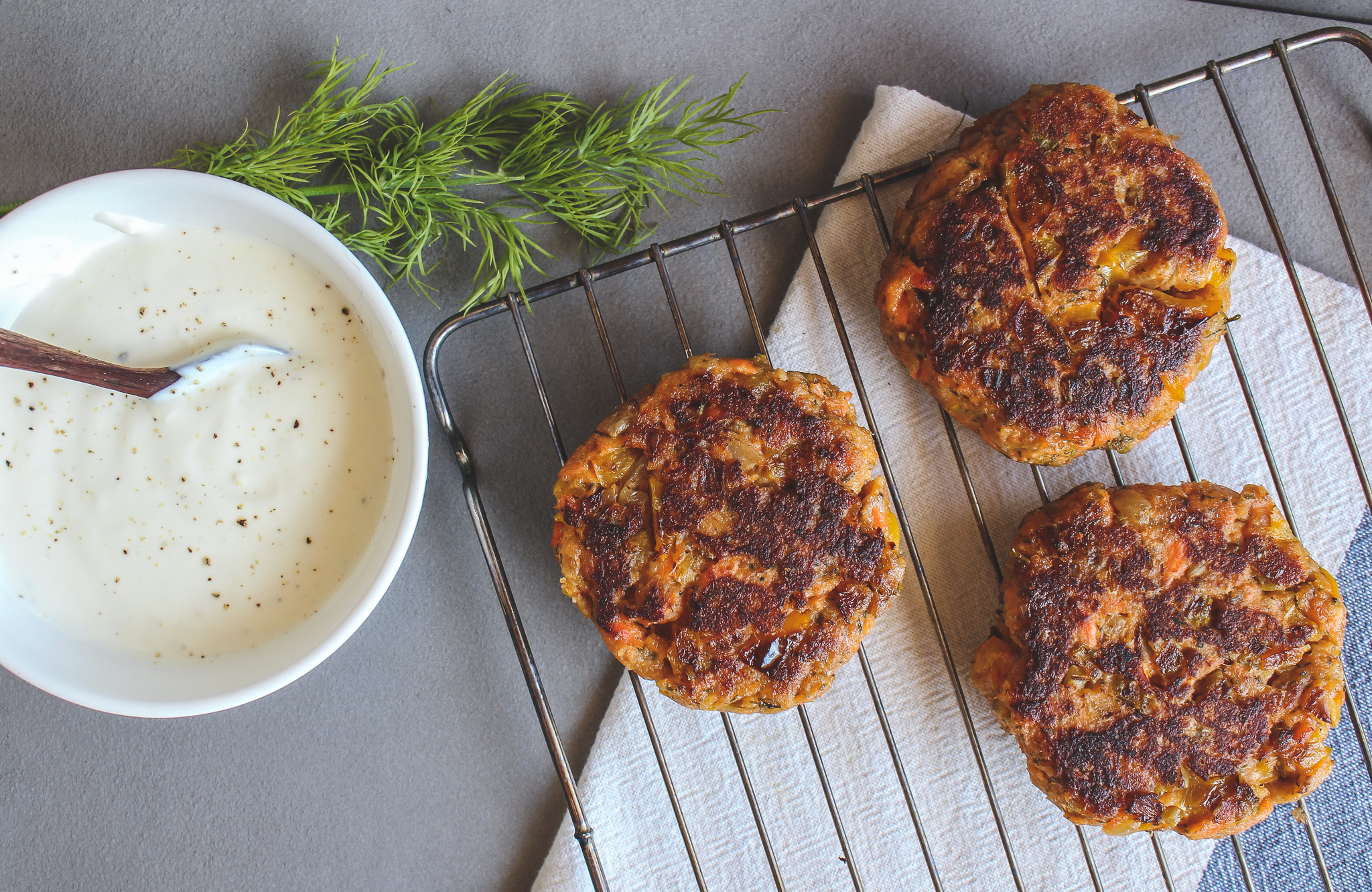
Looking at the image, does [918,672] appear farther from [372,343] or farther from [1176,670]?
[372,343]

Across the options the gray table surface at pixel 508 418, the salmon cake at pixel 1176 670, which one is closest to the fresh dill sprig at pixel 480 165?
the gray table surface at pixel 508 418

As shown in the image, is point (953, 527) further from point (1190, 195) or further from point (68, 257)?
point (68, 257)

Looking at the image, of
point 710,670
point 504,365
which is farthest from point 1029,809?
point 504,365

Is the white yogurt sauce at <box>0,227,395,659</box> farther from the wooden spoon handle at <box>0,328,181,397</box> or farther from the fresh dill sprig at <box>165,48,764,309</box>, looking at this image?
the fresh dill sprig at <box>165,48,764,309</box>

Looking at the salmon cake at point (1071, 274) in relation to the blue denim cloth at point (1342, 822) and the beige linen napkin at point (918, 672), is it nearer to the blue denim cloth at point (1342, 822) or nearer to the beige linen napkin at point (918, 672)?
the beige linen napkin at point (918, 672)

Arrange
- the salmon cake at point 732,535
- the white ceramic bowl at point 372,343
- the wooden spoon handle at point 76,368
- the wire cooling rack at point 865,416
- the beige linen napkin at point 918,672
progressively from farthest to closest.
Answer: the beige linen napkin at point 918,672 < the wire cooling rack at point 865,416 < the salmon cake at point 732,535 < the white ceramic bowl at point 372,343 < the wooden spoon handle at point 76,368

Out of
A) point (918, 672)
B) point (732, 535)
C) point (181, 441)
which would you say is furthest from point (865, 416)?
point (181, 441)

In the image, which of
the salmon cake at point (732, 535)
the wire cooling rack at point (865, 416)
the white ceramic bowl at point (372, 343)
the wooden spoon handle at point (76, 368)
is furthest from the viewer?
the wire cooling rack at point (865, 416)
